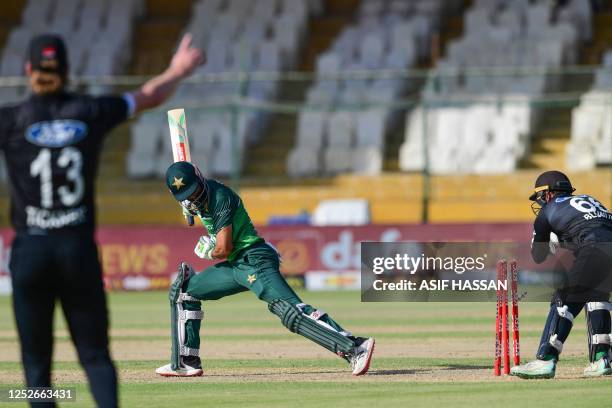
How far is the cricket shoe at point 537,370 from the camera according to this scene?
11.1m

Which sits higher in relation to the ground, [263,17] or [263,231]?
[263,17]

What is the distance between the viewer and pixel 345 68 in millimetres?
35188

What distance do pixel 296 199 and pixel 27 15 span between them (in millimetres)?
13118

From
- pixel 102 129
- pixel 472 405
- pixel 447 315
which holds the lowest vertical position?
pixel 447 315

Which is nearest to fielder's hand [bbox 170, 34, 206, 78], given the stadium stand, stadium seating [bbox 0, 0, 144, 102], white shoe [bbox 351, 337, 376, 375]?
white shoe [bbox 351, 337, 376, 375]

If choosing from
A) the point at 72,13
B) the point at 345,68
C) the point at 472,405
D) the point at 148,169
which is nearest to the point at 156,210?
the point at 148,169

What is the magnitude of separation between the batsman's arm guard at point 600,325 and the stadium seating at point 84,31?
2746 centimetres

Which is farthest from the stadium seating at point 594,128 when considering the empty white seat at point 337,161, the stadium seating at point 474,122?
the empty white seat at point 337,161

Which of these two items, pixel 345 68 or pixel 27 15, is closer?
pixel 345 68

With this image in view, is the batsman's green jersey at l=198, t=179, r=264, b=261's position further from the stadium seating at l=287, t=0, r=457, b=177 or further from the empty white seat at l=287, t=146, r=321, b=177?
the empty white seat at l=287, t=146, r=321, b=177

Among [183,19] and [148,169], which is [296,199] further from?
[183,19]

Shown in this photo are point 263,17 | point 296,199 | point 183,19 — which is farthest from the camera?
point 183,19

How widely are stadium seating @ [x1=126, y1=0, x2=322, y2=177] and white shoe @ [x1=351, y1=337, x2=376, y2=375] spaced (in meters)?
17.8

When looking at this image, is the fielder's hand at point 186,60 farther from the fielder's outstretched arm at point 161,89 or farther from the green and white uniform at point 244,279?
the green and white uniform at point 244,279
